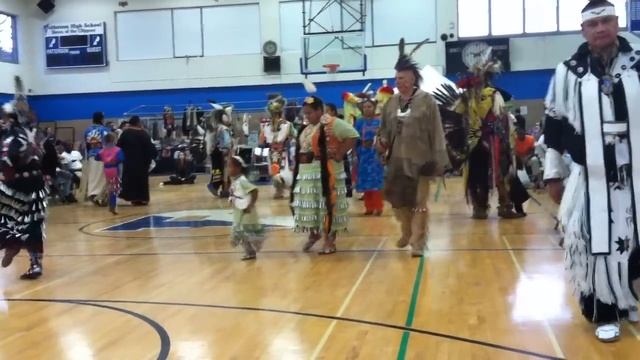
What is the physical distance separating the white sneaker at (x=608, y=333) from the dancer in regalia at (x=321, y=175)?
279cm

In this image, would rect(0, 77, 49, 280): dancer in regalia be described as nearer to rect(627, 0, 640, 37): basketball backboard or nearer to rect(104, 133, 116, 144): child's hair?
rect(104, 133, 116, 144): child's hair

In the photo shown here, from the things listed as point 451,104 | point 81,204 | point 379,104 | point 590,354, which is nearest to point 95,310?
point 590,354

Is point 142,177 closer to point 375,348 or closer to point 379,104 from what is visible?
point 379,104

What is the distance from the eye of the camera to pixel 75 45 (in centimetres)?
2077

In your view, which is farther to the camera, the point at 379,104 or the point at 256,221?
the point at 379,104

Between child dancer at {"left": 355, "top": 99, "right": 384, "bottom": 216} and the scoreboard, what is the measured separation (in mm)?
14243

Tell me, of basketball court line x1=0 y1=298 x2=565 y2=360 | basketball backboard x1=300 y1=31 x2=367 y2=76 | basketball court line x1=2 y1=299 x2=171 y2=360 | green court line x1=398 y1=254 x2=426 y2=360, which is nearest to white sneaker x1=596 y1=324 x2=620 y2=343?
basketball court line x1=0 y1=298 x2=565 y2=360

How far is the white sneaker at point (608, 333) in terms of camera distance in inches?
123

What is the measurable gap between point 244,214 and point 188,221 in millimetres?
3041

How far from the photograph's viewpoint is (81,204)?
A: 11.6 m

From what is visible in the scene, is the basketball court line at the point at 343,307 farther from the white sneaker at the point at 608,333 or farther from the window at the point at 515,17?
the window at the point at 515,17

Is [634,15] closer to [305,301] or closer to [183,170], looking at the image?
[305,301]

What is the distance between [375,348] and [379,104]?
222 inches

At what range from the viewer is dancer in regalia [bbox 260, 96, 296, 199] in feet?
35.6
